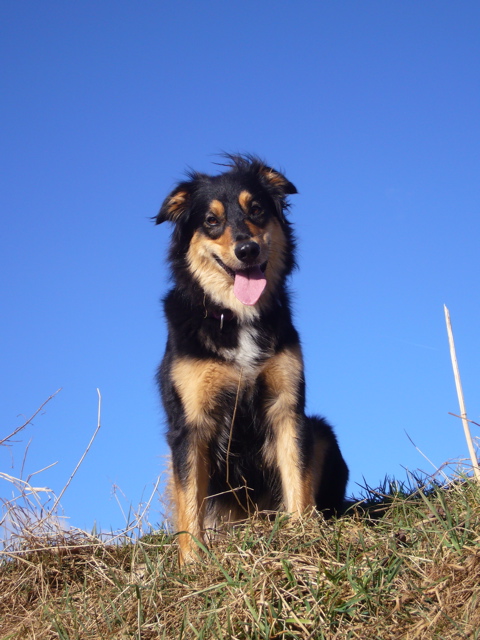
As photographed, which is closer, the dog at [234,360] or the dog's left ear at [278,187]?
the dog at [234,360]

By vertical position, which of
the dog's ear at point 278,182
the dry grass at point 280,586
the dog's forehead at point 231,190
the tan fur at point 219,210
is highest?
the dog's ear at point 278,182

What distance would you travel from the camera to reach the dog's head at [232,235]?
494cm

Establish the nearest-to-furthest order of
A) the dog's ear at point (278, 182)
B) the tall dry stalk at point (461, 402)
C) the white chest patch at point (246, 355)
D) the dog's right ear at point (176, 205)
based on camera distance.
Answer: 1. the tall dry stalk at point (461, 402)
2. the white chest patch at point (246, 355)
3. the dog's right ear at point (176, 205)
4. the dog's ear at point (278, 182)

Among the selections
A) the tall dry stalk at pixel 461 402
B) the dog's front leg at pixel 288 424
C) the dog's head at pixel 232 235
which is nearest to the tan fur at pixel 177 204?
the dog's head at pixel 232 235

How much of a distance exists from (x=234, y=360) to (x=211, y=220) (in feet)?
3.69

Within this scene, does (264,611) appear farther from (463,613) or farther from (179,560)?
(179,560)

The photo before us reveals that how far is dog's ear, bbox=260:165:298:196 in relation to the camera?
17.9ft

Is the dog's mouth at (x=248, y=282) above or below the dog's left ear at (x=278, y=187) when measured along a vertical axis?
below

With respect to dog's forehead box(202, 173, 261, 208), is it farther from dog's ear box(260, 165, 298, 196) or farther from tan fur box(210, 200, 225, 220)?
dog's ear box(260, 165, 298, 196)

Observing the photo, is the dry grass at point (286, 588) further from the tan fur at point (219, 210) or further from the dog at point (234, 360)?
the tan fur at point (219, 210)

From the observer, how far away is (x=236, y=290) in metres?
4.96

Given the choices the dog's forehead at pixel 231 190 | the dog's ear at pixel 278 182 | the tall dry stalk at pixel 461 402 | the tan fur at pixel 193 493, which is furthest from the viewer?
the dog's ear at pixel 278 182

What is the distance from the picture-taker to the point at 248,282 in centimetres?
500

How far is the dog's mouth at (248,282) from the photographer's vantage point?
16.2ft
